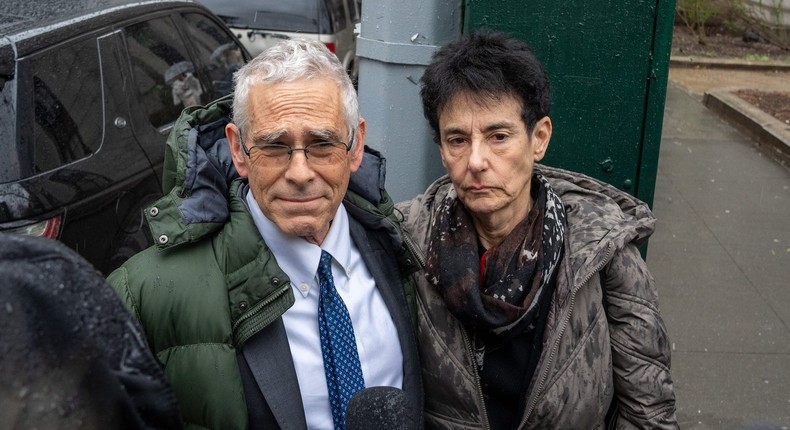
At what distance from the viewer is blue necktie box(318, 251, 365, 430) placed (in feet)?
7.46

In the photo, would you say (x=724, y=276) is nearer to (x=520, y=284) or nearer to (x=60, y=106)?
(x=60, y=106)

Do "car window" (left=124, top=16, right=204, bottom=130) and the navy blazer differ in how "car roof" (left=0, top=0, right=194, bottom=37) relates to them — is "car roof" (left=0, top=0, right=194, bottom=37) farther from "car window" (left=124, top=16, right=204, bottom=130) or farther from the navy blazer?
the navy blazer

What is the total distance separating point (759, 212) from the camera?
8.48 meters

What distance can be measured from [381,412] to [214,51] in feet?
17.5

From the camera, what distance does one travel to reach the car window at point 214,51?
19.8 feet

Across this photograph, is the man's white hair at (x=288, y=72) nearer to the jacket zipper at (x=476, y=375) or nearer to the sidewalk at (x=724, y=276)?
the jacket zipper at (x=476, y=375)

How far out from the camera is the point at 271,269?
2.21m

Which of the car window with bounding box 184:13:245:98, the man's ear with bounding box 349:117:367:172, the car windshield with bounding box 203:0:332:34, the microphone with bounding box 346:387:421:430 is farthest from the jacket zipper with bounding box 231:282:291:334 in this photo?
the car windshield with bounding box 203:0:332:34

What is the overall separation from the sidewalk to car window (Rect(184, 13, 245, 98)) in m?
3.40

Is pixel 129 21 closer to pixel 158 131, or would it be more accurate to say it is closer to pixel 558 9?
pixel 158 131

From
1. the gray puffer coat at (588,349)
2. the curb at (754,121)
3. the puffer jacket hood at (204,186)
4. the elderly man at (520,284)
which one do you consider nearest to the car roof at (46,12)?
the puffer jacket hood at (204,186)

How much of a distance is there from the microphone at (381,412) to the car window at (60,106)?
3.13 meters

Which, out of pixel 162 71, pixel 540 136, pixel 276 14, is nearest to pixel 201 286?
pixel 540 136

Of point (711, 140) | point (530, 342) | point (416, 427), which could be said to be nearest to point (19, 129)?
point (530, 342)
